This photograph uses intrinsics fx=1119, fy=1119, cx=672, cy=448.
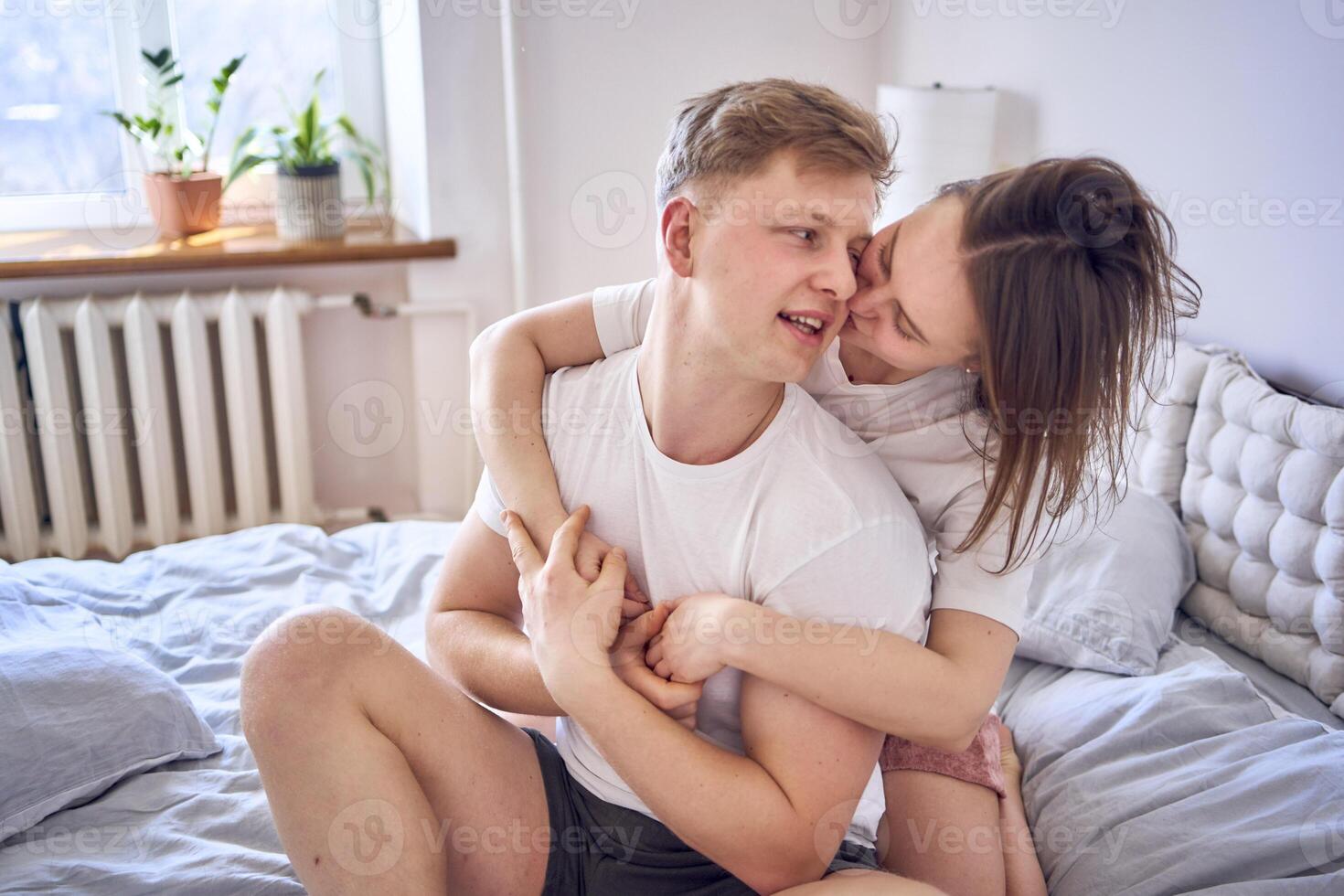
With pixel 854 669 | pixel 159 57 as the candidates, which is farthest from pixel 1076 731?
pixel 159 57

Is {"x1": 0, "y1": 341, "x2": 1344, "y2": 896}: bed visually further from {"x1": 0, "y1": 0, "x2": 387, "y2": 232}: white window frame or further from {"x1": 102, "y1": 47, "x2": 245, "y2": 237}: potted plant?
{"x1": 0, "y1": 0, "x2": 387, "y2": 232}: white window frame

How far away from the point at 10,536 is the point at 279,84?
1397 millimetres

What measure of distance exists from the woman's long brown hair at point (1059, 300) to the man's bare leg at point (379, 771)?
61 cm

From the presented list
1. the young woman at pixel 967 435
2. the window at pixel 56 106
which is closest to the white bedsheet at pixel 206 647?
the young woman at pixel 967 435

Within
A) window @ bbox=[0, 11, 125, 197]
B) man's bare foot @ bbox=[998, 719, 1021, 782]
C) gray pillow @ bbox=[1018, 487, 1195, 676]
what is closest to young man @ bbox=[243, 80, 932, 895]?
man's bare foot @ bbox=[998, 719, 1021, 782]

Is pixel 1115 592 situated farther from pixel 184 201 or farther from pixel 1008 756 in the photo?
pixel 184 201

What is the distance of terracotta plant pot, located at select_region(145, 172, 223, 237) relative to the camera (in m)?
2.89

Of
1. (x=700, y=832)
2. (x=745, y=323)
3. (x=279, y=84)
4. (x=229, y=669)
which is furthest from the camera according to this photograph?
(x=279, y=84)

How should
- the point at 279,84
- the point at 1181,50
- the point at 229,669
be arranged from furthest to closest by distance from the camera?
the point at 279,84
the point at 1181,50
the point at 229,669

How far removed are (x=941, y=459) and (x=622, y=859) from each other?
58 centimetres

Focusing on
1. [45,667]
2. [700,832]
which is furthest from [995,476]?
[45,667]

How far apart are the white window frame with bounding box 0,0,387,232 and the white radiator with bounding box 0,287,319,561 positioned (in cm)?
33

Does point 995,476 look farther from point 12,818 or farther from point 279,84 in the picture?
point 279,84

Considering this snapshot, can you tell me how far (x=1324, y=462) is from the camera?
158 centimetres
